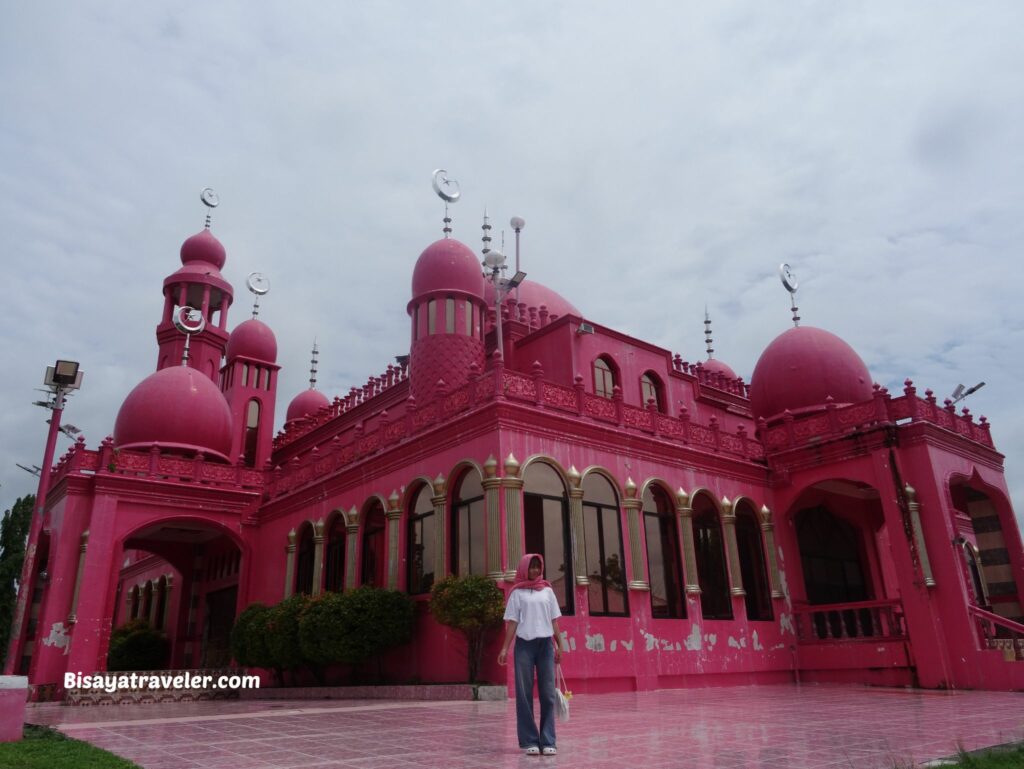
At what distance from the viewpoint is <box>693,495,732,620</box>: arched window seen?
16281 millimetres

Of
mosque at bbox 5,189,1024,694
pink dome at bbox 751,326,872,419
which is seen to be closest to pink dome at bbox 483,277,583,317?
mosque at bbox 5,189,1024,694

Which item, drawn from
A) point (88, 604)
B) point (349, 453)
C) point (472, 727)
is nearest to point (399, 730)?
point (472, 727)

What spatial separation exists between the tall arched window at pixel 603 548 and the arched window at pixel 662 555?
888mm

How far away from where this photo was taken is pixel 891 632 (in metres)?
15.7

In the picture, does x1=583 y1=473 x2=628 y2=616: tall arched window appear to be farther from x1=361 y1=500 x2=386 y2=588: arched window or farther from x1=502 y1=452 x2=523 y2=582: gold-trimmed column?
x1=361 y1=500 x2=386 y2=588: arched window

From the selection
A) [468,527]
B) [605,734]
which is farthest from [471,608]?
[605,734]

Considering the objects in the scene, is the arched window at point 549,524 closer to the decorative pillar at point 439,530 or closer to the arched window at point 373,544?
the decorative pillar at point 439,530

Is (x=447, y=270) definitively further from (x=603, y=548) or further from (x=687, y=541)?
(x=687, y=541)

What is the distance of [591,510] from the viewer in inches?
586

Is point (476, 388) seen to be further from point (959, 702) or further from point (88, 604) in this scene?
point (88, 604)

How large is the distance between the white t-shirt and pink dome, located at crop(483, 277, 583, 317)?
15979mm

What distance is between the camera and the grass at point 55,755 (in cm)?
557

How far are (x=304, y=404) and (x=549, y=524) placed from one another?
19.9 metres

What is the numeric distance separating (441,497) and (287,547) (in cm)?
716
